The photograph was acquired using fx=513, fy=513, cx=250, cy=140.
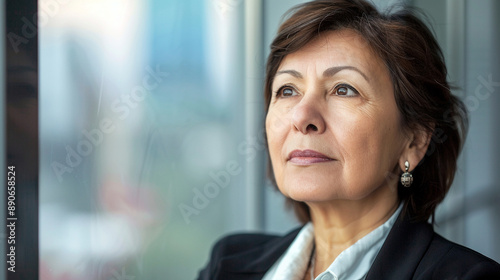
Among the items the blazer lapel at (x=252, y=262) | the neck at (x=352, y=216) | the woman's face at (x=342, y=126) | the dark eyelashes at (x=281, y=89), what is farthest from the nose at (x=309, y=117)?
the blazer lapel at (x=252, y=262)

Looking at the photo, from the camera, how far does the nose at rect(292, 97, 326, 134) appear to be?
4.29 feet

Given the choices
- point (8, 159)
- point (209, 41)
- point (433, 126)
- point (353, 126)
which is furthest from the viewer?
point (209, 41)

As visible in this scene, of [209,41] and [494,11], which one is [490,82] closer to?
[494,11]

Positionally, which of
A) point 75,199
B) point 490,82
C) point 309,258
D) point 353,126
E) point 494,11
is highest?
point 494,11

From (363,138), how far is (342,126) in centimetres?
6

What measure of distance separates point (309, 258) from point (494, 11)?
103 centimetres

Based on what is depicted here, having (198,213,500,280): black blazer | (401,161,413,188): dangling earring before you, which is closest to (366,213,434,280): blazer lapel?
(198,213,500,280): black blazer

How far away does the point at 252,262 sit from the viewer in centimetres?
161

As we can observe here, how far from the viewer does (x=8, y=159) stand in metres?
1.17

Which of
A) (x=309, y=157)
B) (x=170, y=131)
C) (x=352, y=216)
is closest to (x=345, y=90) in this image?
(x=309, y=157)

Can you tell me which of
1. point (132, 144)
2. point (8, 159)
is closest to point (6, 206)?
point (8, 159)

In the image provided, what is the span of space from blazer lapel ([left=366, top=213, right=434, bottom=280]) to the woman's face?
0.43ft

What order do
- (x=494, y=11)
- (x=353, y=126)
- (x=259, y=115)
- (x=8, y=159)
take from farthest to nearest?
1. (x=259, y=115)
2. (x=494, y=11)
3. (x=353, y=126)
4. (x=8, y=159)

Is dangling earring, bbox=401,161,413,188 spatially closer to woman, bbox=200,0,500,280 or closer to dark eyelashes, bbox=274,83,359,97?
woman, bbox=200,0,500,280
